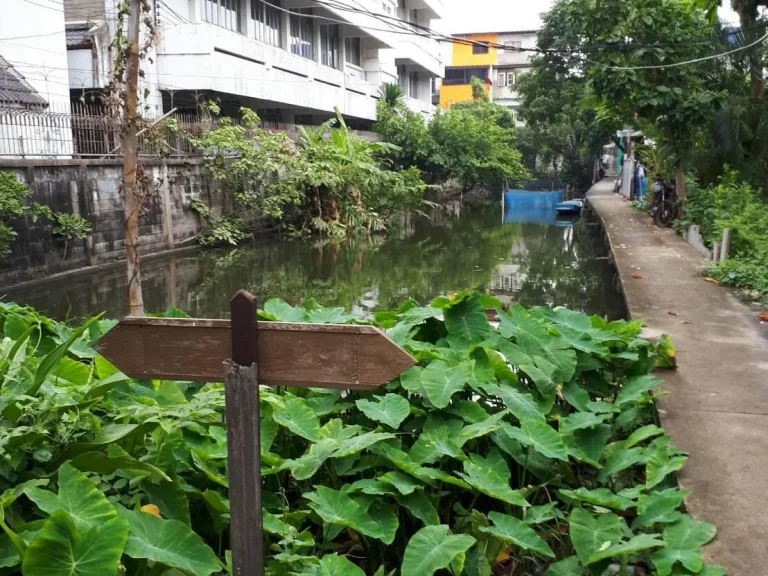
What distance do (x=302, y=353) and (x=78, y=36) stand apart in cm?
1655

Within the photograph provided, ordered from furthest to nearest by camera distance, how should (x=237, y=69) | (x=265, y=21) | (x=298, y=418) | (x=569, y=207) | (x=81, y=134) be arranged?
(x=569, y=207) → (x=265, y=21) → (x=237, y=69) → (x=81, y=134) → (x=298, y=418)

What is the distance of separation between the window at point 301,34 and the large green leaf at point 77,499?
2361 centimetres

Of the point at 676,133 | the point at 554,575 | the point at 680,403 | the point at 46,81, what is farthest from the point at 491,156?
the point at 554,575

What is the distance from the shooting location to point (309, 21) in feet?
83.6

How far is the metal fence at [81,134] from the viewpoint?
12.2 metres

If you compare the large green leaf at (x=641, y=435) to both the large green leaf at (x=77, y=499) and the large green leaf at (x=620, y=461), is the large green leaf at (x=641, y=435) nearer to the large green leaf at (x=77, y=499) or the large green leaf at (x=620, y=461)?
the large green leaf at (x=620, y=461)

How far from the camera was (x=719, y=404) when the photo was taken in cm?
432

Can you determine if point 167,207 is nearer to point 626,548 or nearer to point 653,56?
point 653,56

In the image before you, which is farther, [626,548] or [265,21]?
[265,21]

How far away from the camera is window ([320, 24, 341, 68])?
2684cm

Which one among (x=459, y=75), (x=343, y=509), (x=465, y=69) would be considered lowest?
(x=343, y=509)

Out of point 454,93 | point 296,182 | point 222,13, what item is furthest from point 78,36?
point 454,93

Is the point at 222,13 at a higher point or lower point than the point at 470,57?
lower

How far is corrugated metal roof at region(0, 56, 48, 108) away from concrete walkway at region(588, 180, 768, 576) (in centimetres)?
1019
